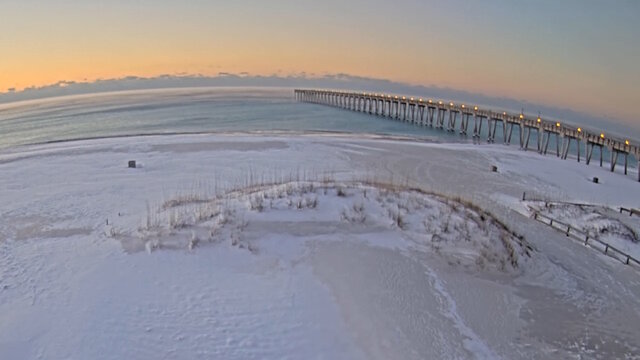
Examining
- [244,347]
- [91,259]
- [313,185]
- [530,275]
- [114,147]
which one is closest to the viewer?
[244,347]

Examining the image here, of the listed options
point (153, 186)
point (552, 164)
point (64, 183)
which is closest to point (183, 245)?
point (153, 186)

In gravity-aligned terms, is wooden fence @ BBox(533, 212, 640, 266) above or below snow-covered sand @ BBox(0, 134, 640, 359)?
below

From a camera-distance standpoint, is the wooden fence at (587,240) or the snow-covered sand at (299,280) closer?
the snow-covered sand at (299,280)

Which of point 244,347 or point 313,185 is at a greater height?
point 313,185

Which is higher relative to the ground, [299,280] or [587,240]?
[299,280]

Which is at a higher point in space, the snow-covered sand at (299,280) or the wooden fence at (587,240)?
the snow-covered sand at (299,280)

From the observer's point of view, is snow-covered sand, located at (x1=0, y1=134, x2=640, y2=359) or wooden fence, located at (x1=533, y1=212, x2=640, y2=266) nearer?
snow-covered sand, located at (x1=0, y1=134, x2=640, y2=359)

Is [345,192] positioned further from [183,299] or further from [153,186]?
[153,186]

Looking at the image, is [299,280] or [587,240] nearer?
[299,280]
